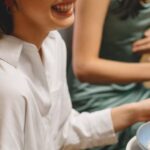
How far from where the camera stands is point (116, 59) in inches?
54.1

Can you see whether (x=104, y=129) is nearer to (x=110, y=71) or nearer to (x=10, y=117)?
(x=110, y=71)

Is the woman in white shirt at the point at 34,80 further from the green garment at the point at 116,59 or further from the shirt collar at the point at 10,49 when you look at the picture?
the green garment at the point at 116,59

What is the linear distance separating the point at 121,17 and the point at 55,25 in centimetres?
44

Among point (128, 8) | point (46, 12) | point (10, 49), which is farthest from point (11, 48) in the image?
point (128, 8)

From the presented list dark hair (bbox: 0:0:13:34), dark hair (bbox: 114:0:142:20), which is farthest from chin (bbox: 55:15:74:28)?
dark hair (bbox: 114:0:142:20)

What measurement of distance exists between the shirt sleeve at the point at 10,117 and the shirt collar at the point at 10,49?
0.06m

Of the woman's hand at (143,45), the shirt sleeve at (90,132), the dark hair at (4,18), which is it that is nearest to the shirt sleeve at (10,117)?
the dark hair at (4,18)

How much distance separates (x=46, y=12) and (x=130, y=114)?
1.31 feet

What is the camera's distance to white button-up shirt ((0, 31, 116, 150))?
86cm

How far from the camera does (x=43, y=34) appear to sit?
3.17 ft

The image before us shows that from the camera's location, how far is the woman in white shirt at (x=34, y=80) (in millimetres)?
862

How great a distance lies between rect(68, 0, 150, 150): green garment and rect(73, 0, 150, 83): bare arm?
0.06 m

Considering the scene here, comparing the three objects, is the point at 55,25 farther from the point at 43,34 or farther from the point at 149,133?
the point at 149,133

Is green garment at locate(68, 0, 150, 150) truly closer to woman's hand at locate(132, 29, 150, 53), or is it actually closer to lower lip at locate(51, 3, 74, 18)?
woman's hand at locate(132, 29, 150, 53)
